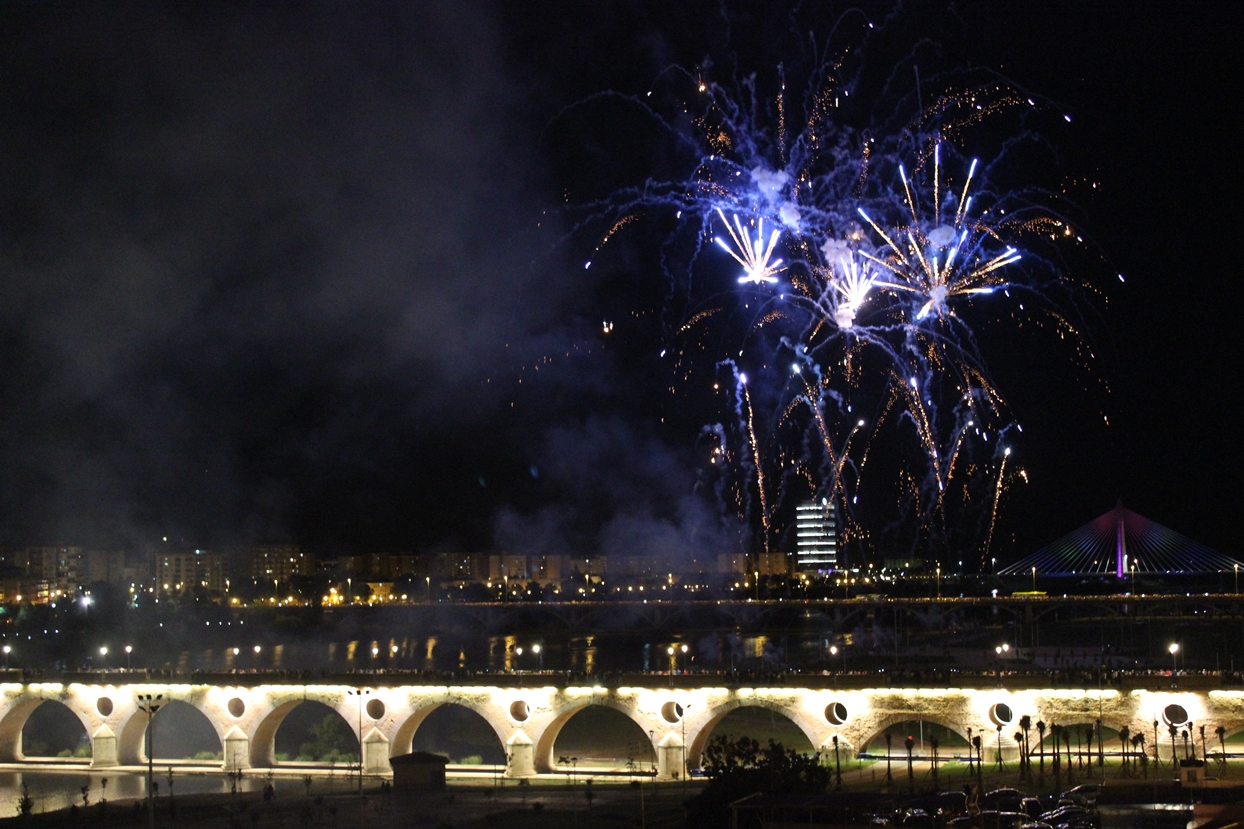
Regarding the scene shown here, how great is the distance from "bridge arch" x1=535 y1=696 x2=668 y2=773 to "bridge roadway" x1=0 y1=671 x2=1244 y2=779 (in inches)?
1.1

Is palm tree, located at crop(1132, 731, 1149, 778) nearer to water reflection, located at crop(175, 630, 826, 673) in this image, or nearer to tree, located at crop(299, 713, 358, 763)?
tree, located at crop(299, 713, 358, 763)

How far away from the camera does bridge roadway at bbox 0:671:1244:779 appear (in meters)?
20.9

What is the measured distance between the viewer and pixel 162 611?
62.5 m

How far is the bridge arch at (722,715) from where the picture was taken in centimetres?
2284

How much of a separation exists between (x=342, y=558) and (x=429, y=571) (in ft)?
36.2

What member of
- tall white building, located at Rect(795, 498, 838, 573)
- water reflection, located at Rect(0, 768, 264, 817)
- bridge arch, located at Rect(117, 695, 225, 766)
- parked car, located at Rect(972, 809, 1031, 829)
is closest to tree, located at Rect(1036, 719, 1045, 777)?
parked car, located at Rect(972, 809, 1031, 829)

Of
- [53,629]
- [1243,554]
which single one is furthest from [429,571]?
[1243,554]

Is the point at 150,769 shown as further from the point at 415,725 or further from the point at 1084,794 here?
the point at 1084,794

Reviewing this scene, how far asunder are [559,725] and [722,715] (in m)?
3.47

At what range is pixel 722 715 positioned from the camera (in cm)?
2359

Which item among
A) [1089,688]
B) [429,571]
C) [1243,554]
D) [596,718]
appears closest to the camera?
[1089,688]

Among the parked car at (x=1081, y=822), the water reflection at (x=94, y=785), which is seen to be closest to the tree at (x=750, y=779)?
the parked car at (x=1081, y=822)

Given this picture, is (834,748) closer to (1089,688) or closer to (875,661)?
(1089,688)

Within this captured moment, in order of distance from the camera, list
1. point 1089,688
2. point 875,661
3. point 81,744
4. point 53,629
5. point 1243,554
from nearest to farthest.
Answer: point 1089,688
point 81,744
point 875,661
point 53,629
point 1243,554
